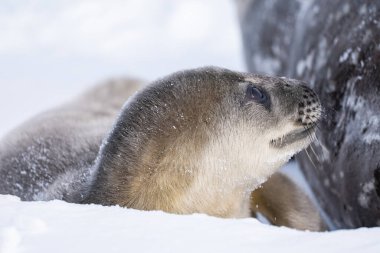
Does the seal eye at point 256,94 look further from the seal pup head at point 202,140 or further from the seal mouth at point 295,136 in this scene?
the seal mouth at point 295,136

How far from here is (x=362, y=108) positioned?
345 centimetres

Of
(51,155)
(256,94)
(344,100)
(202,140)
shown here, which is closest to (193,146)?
(202,140)

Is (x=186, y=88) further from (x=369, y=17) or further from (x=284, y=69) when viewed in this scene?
(x=284, y=69)

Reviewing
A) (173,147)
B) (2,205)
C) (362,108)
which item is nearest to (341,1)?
(362,108)

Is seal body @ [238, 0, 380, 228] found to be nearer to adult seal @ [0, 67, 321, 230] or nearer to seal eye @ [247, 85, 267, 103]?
adult seal @ [0, 67, 321, 230]

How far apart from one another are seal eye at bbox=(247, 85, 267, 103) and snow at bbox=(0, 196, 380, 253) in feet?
3.48

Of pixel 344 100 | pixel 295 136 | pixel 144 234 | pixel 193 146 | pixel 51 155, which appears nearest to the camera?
pixel 144 234

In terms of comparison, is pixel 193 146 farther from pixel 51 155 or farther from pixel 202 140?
pixel 51 155

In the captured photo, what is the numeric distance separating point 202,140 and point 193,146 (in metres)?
0.05

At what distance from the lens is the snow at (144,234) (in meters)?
2.20

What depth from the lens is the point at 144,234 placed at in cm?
231

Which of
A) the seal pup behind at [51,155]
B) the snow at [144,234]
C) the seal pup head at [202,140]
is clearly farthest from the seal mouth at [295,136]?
the snow at [144,234]

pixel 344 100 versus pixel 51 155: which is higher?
pixel 344 100

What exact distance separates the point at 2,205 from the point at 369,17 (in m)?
1.94
